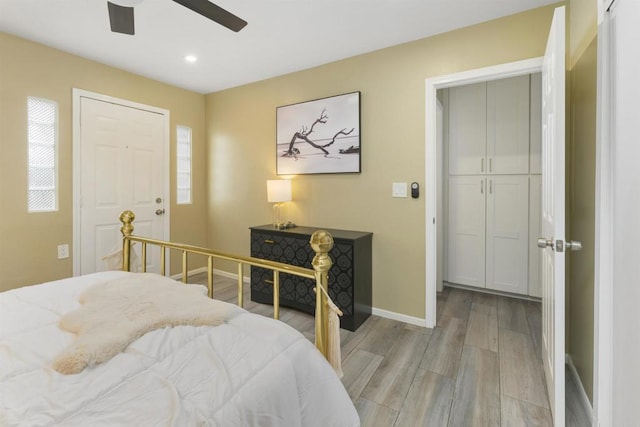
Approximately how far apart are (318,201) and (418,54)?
160cm

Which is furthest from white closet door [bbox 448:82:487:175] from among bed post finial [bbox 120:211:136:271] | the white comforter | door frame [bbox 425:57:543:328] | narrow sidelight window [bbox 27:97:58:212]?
narrow sidelight window [bbox 27:97:58:212]

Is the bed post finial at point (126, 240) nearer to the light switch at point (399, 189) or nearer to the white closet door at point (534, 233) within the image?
the light switch at point (399, 189)

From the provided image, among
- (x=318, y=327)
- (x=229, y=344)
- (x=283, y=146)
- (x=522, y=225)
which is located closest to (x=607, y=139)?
(x=318, y=327)

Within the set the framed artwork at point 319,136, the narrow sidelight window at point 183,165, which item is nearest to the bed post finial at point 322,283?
the framed artwork at point 319,136

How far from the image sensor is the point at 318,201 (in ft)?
10.5

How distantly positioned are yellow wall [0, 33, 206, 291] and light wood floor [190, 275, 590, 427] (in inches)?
77.0

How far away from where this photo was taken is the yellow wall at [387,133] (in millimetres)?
2336

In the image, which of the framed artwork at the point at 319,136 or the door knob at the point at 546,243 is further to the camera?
the framed artwork at the point at 319,136

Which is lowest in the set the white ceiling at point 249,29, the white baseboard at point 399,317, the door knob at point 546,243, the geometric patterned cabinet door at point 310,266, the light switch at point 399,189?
the white baseboard at point 399,317

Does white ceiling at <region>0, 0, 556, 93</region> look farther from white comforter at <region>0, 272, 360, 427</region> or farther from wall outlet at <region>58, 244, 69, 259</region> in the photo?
white comforter at <region>0, 272, 360, 427</region>

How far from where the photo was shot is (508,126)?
3188mm

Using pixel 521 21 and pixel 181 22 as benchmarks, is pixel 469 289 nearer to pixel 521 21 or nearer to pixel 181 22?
pixel 521 21

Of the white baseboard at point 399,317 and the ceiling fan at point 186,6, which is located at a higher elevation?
the ceiling fan at point 186,6

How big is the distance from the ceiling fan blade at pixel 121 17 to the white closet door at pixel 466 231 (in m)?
3.23
